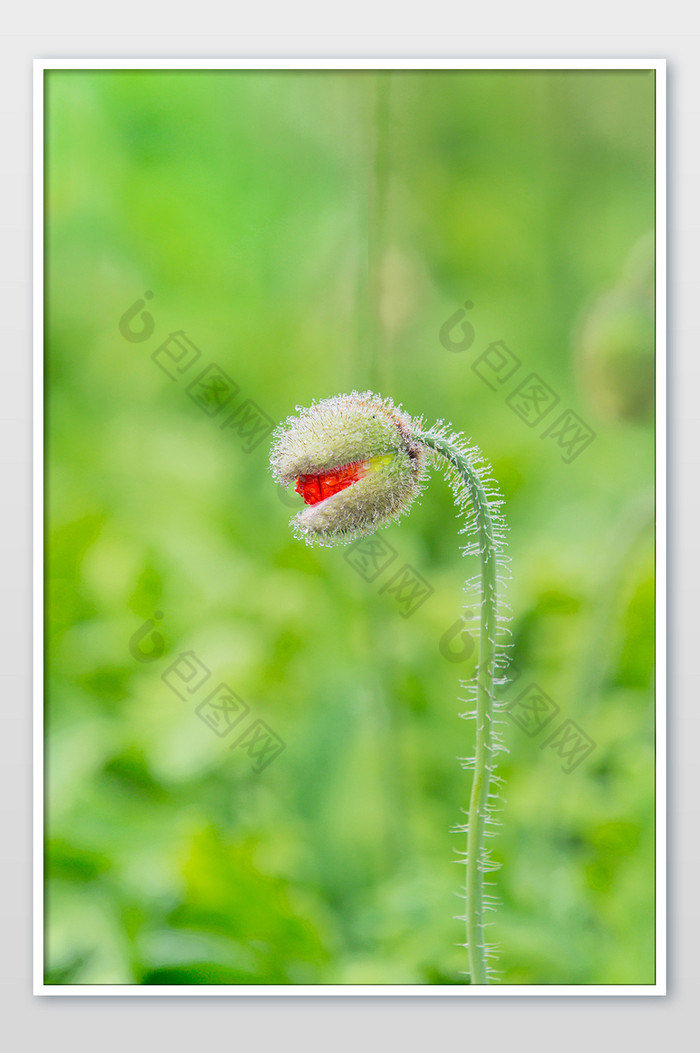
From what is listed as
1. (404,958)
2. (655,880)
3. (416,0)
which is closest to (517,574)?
(655,880)

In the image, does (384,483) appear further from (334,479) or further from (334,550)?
(334,550)

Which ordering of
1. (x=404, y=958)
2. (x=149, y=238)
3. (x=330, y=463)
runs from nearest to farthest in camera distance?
(x=330, y=463) → (x=404, y=958) → (x=149, y=238)

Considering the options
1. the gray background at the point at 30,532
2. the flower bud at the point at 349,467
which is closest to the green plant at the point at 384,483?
the flower bud at the point at 349,467

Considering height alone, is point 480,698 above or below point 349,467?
below

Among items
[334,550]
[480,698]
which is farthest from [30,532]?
[480,698]

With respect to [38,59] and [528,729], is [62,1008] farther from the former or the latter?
[38,59]

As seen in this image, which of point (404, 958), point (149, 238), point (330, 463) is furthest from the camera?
point (149, 238)
